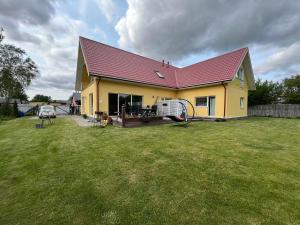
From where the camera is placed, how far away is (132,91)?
41.0 ft

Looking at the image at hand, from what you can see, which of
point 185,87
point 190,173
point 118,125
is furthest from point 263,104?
point 190,173

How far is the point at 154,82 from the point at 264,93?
1380 cm

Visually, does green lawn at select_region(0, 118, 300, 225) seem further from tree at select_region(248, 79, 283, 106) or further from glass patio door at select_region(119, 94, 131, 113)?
tree at select_region(248, 79, 283, 106)

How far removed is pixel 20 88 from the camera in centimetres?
2484

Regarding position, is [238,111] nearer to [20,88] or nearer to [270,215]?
[270,215]

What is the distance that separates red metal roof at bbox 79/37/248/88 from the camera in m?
11.5

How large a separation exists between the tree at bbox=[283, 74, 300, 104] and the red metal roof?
1045 cm

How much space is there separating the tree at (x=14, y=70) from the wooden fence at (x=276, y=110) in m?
32.6

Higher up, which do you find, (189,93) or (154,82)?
(154,82)

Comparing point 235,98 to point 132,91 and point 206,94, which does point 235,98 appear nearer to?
point 206,94

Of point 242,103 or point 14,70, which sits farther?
point 14,70

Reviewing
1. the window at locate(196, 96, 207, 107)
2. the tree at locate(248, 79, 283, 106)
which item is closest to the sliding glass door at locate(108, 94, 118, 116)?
the window at locate(196, 96, 207, 107)

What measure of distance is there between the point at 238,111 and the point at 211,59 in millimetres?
5854

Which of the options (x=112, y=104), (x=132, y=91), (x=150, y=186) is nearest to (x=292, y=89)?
(x=132, y=91)
